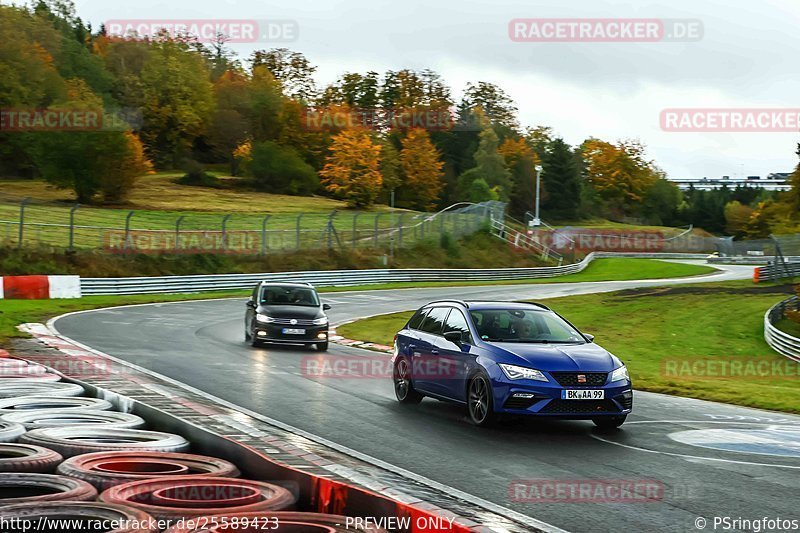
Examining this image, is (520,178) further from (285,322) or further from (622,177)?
(285,322)

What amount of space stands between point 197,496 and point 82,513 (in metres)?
0.88

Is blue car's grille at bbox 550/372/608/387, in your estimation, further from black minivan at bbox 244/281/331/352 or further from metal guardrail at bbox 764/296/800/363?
metal guardrail at bbox 764/296/800/363

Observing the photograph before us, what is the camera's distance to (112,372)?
14734mm

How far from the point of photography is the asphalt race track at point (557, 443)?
766cm

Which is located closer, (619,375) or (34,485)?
(34,485)

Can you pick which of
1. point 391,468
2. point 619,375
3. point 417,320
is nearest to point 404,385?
point 417,320

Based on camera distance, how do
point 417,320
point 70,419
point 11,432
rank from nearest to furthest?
point 11,432 → point 70,419 → point 417,320

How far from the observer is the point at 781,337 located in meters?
30.2

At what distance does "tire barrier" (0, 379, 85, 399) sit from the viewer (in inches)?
407

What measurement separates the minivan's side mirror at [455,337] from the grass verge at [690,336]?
17.8ft

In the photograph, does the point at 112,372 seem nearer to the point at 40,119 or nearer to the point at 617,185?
the point at 40,119

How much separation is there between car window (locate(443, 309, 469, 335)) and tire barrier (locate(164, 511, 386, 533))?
7.41 meters

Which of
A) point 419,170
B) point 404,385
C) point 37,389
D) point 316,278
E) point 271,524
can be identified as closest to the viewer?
point 271,524

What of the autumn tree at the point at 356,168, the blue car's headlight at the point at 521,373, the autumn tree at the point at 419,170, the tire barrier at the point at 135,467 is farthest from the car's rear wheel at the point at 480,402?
the autumn tree at the point at 419,170
